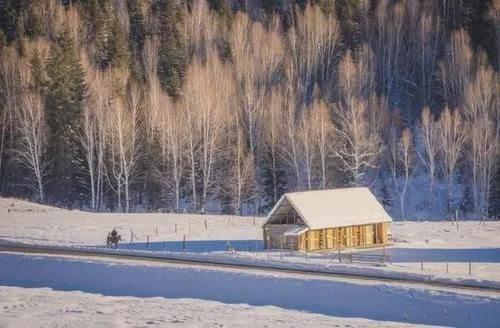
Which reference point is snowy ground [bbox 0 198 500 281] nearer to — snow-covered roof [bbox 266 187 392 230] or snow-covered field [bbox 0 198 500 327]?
snow-covered field [bbox 0 198 500 327]

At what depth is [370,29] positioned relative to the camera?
83.2m

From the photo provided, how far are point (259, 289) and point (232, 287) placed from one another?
1.33m

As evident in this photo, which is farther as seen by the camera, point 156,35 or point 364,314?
point 156,35

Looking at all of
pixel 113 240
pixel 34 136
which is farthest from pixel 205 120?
pixel 113 240

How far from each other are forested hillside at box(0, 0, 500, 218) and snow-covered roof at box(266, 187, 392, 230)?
14303 millimetres

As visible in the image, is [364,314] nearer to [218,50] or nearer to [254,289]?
[254,289]

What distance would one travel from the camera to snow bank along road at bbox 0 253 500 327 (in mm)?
27922

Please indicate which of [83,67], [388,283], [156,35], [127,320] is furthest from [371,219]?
[156,35]

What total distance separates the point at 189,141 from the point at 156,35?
23.5 meters

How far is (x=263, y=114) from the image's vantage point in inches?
2751

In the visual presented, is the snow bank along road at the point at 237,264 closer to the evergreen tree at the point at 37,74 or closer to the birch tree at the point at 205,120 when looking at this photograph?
Result: the birch tree at the point at 205,120

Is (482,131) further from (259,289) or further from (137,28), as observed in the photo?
(137,28)

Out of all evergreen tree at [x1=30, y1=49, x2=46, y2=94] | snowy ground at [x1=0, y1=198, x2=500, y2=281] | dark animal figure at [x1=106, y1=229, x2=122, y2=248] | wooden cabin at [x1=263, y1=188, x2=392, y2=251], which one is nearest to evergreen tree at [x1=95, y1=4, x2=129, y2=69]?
evergreen tree at [x1=30, y1=49, x2=46, y2=94]

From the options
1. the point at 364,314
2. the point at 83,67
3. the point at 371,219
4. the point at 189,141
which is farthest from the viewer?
the point at 83,67
